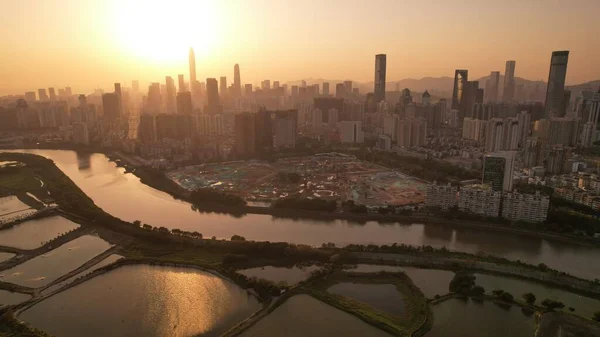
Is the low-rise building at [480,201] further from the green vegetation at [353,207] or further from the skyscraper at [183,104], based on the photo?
the skyscraper at [183,104]

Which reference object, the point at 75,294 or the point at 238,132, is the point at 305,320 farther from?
the point at 238,132

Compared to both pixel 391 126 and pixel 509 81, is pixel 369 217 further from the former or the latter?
pixel 509 81

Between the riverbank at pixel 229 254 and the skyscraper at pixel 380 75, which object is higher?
the skyscraper at pixel 380 75

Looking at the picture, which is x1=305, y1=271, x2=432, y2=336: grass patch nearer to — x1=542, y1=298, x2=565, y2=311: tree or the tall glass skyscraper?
x1=542, y1=298, x2=565, y2=311: tree

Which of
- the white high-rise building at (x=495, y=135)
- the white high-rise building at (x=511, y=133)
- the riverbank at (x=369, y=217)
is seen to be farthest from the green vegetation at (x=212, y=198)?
the white high-rise building at (x=511, y=133)

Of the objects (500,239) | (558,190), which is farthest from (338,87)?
(500,239)

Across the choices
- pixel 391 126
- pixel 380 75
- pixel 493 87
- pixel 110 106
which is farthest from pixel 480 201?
pixel 493 87
